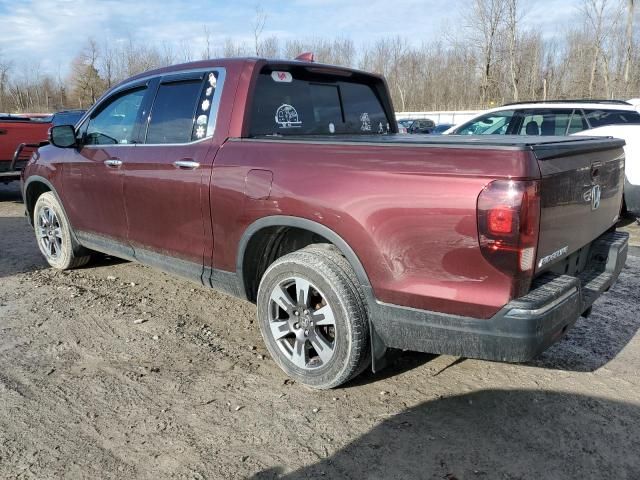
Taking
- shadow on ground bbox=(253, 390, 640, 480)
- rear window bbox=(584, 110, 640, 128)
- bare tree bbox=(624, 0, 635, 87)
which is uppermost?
bare tree bbox=(624, 0, 635, 87)

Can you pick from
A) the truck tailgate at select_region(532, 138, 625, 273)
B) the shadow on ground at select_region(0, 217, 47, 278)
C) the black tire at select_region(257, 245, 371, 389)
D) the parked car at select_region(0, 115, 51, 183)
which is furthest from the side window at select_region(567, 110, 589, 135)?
the parked car at select_region(0, 115, 51, 183)

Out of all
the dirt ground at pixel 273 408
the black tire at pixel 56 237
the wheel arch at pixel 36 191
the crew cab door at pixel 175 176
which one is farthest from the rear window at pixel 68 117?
the crew cab door at pixel 175 176

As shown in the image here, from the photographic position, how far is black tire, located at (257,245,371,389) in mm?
2881

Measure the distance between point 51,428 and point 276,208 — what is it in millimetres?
1683

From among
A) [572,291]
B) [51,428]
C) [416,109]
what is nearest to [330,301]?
[572,291]

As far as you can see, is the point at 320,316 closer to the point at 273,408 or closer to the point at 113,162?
the point at 273,408

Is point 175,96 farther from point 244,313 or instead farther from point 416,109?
point 416,109

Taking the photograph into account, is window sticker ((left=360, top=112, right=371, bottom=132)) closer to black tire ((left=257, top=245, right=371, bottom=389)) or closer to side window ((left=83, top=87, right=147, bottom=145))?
black tire ((left=257, top=245, right=371, bottom=389))

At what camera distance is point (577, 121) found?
7719 mm

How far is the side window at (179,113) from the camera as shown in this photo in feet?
12.0

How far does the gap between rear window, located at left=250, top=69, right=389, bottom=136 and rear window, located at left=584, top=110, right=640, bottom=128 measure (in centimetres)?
457

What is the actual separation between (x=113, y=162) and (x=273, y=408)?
Result: 8.15ft

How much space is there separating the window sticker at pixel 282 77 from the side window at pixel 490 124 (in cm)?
503

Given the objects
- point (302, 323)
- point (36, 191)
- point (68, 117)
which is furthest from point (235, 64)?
point (68, 117)
